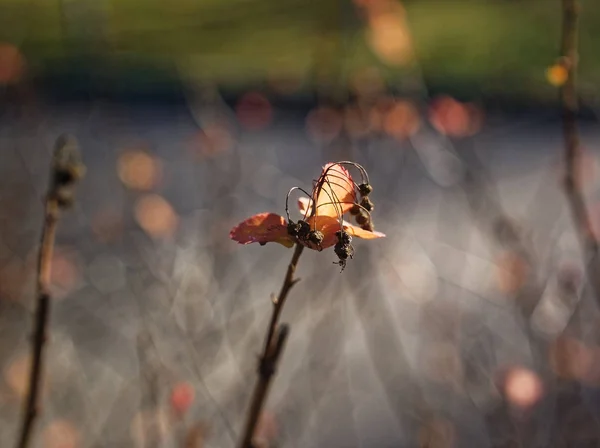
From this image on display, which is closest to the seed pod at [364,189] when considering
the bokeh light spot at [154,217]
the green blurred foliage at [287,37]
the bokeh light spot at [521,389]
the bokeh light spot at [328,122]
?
the bokeh light spot at [521,389]

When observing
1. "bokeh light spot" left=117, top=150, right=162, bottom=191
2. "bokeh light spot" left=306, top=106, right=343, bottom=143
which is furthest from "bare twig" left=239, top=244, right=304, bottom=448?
"bokeh light spot" left=117, top=150, right=162, bottom=191

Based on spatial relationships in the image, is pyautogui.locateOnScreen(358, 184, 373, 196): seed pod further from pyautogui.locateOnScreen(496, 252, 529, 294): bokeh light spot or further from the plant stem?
pyautogui.locateOnScreen(496, 252, 529, 294): bokeh light spot

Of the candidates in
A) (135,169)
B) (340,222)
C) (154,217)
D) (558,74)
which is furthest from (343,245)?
(154,217)

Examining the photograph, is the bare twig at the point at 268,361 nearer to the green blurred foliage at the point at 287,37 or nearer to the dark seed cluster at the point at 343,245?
the dark seed cluster at the point at 343,245

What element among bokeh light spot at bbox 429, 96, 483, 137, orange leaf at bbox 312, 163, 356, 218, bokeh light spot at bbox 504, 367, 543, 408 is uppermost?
bokeh light spot at bbox 429, 96, 483, 137

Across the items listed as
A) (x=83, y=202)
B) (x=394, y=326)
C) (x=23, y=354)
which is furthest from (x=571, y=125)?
(x=83, y=202)

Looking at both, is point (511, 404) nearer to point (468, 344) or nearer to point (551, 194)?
point (468, 344)
